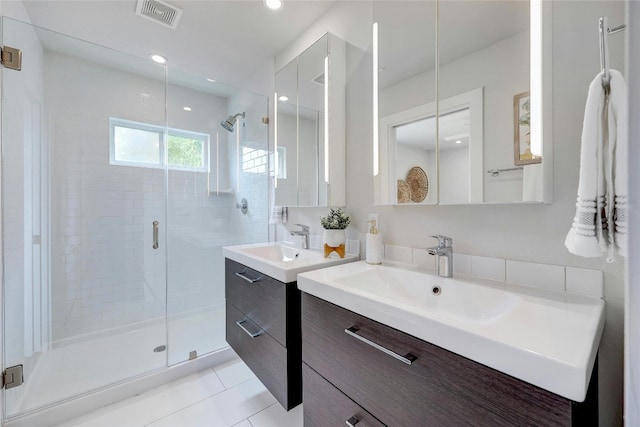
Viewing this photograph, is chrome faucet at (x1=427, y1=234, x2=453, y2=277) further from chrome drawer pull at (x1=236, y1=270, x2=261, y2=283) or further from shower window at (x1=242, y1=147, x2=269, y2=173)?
shower window at (x1=242, y1=147, x2=269, y2=173)

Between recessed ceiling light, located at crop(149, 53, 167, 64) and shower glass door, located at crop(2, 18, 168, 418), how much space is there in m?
0.05

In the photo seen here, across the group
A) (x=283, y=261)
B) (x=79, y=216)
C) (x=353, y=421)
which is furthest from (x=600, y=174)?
(x=79, y=216)

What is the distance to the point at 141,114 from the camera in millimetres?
2451

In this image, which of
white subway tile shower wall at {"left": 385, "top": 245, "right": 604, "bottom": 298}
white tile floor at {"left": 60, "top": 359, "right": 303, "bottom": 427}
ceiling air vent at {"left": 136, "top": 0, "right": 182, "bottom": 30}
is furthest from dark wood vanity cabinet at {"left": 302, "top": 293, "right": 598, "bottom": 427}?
ceiling air vent at {"left": 136, "top": 0, "right": 182, "bottom": 30}

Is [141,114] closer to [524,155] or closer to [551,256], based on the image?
[524,155]

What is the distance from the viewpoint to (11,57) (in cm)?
144

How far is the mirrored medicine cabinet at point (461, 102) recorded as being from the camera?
2.86ft

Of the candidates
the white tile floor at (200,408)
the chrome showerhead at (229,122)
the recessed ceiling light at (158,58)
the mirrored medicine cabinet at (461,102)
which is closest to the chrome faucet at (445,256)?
the mirrored medicine cabinet at (461,102)

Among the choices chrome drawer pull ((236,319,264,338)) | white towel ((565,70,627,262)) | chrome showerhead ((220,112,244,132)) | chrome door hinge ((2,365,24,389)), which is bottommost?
chrome door hinge ((2,365,24,389))

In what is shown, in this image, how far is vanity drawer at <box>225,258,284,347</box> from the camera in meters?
1.16

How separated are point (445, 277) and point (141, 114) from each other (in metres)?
2.87

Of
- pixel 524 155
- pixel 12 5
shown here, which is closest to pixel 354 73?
pixel 524 155

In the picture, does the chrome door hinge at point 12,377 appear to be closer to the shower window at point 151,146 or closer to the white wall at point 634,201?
the shower window at point 151,146

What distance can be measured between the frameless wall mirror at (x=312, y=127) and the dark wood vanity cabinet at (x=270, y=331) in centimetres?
63
